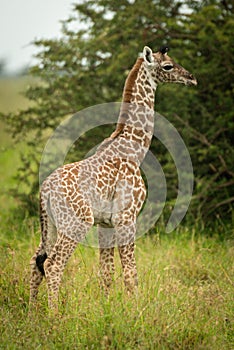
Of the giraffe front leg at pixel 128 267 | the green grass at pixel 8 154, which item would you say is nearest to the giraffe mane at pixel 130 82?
the giraffe front leg at pixel 128 267

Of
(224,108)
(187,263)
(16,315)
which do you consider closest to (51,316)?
(16,315)

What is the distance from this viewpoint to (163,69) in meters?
6.82

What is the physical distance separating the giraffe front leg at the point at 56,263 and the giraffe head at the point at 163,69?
7.02 feet

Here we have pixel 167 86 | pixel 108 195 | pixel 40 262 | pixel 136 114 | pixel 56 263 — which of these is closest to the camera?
pixel 56 263

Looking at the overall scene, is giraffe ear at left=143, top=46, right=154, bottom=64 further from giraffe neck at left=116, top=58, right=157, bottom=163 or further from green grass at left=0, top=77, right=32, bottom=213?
green grass at left=0, top=77, right=32, bottom=213

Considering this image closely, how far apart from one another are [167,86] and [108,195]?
4.11 meters

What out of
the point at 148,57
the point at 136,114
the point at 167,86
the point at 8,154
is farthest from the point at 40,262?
the point at 8,154

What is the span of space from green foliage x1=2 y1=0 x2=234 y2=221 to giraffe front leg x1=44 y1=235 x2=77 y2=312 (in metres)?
4.10

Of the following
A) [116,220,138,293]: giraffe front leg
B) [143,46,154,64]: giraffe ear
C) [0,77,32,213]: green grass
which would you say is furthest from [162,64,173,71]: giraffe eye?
[0,77,32,213]: green grass

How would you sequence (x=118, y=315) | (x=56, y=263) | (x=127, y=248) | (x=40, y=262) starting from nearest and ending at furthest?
(x=118, y=315)
(x=56, y=263)
(x=40, y=262)
(x=127, y=248)

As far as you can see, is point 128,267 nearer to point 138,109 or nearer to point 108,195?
point 108,195

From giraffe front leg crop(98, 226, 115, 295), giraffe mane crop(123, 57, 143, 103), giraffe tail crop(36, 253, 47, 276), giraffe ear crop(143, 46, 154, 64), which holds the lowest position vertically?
giraffe front leg crop(98, 226, 115, 295)

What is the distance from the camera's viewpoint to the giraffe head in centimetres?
677

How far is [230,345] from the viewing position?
5.55 metres
